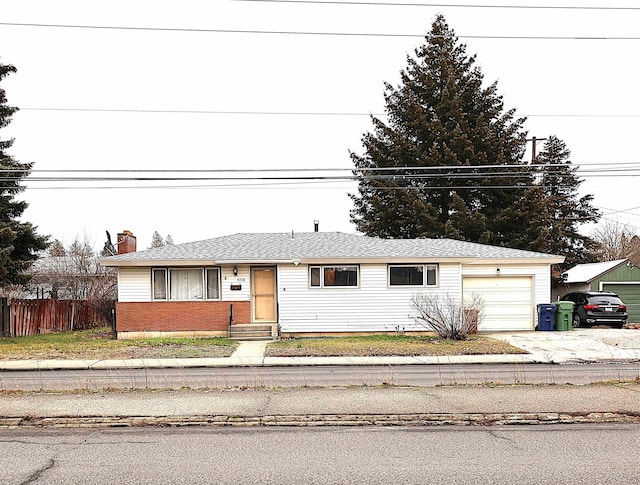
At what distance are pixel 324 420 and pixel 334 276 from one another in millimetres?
15843

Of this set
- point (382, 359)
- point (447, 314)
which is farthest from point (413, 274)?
point (382, 359)

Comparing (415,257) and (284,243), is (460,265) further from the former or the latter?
(284,243)

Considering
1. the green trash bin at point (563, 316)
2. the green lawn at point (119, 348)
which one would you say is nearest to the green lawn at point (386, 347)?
the green lawn at point (119, 348)

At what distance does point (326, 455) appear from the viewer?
6949 mm

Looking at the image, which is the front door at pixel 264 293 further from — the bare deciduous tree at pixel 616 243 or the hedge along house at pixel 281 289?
the bare deciduous tree at pixel 616 243

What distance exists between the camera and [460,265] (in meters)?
24.4

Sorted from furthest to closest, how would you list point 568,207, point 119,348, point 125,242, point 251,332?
point 568,207, point 125,242, point 251,332, point 119,348

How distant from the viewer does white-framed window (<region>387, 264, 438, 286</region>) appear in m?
24.3

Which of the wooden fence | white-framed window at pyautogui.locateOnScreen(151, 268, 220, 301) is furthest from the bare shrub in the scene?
the wooden fence

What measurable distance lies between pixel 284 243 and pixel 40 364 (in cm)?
1245

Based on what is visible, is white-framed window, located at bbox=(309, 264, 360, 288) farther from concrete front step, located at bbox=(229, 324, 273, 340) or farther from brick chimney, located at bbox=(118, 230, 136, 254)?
brick chimney, located at bbox=(118, 230, 136, 254)

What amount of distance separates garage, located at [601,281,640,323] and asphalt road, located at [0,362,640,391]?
59.0ft

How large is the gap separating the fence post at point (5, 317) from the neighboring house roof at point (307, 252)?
Result: 6610mm

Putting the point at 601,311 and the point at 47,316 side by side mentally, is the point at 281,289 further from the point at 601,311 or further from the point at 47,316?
the point at 601,311
